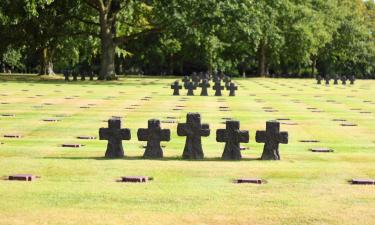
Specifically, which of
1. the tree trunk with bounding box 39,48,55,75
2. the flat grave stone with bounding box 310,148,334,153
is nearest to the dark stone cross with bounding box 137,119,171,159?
the flat grave stone with bounding box 310,148,334,153

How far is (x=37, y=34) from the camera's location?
183 feet

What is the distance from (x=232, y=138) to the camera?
1316 centimetres

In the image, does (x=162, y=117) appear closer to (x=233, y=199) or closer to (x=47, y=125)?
(x=47, y=125)

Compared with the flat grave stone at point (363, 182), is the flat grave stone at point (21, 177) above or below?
above

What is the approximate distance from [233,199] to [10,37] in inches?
1892

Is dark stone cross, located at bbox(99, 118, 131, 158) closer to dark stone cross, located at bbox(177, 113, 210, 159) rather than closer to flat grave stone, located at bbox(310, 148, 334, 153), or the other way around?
dark stone cross, located at bbox(177, 113, 210, 159)

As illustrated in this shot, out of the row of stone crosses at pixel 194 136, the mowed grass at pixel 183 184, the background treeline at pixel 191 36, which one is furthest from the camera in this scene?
the background treeline at pixel 191 36

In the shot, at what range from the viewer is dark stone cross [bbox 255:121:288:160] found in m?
13.1

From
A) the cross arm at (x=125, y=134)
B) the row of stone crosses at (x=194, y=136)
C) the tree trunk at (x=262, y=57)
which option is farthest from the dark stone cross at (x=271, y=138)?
the tree trunk at (x=262, y=57)

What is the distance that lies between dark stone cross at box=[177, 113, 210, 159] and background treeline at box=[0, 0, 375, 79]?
1404 inches

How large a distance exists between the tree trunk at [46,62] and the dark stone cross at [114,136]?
2142 inches

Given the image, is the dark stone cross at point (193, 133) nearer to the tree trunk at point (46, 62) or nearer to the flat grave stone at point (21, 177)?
the flat grave stone at point (21, 177)

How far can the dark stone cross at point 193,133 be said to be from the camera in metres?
13.1

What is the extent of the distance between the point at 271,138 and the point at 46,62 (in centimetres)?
5992
